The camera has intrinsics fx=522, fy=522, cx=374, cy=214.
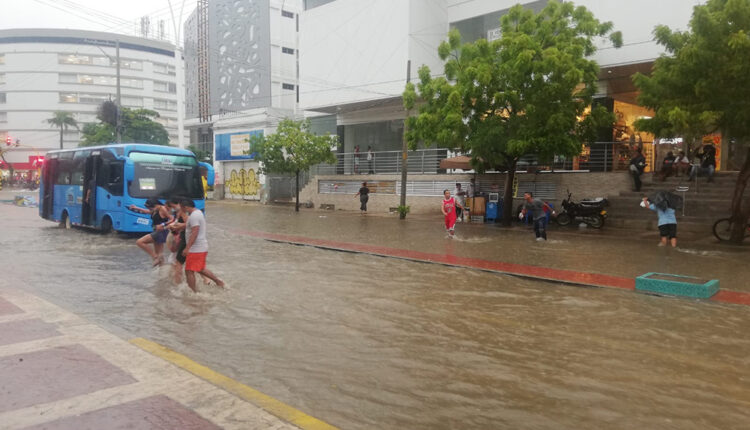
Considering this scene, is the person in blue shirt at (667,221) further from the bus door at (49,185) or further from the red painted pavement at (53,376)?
the bus door at (49,185)

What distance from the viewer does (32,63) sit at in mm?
88312

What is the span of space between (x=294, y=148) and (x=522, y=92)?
15272 millimetres

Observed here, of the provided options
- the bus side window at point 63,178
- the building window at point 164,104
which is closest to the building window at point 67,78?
the building window at point 164,104

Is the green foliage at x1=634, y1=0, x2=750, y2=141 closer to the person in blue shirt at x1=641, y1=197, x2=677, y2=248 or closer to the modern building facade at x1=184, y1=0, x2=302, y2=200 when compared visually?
the person in blue shirt at x1=641, y1=197, x2=677, y2=248

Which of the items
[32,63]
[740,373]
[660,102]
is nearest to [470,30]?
[660,102]

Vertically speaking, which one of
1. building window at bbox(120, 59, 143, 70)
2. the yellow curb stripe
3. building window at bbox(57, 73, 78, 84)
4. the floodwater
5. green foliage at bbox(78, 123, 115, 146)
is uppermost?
building window at bbox(120, 59, 143, 70)

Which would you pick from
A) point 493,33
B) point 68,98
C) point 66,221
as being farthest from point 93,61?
point 66,221

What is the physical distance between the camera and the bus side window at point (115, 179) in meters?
15.2

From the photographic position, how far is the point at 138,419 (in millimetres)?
3709

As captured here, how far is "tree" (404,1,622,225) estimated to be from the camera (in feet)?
58.6

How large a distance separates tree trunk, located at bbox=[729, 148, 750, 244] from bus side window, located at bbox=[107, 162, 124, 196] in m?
17.7

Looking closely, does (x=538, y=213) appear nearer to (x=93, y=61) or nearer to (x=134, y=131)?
(x=134, y=131)

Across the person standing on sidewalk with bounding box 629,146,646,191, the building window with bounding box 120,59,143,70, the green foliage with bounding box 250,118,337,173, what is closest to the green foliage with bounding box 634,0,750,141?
the person standing on sidewalk with bounding box 629,146,646,191

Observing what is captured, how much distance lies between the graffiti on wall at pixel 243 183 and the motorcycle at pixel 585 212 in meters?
27.7
